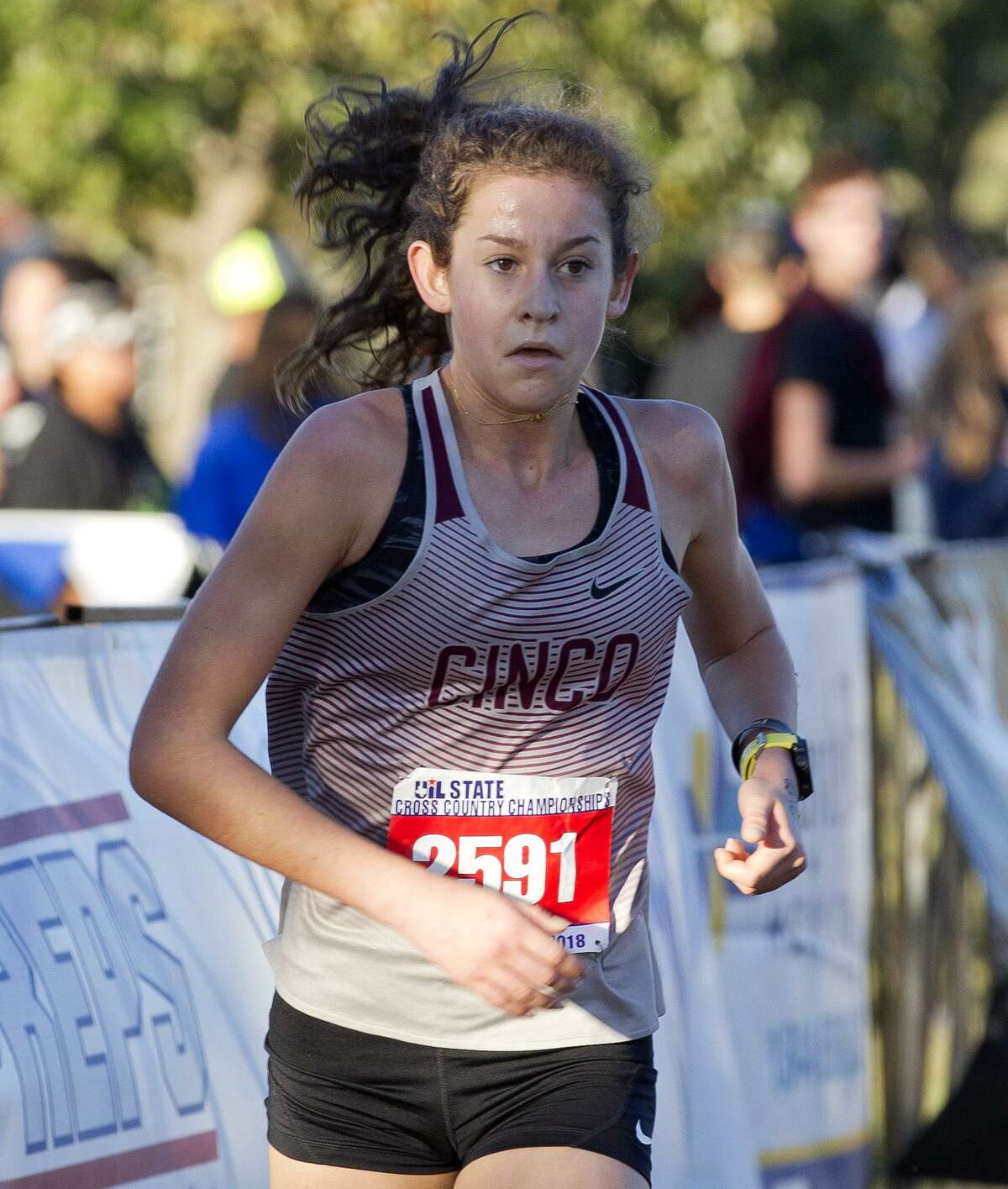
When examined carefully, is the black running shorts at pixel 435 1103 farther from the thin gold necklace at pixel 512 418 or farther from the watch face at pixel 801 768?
the thin gold necklace at pixel 512 418

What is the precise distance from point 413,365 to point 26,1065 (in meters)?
1.20

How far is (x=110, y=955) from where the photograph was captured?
3182 mm

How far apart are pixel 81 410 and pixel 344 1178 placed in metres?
5.42

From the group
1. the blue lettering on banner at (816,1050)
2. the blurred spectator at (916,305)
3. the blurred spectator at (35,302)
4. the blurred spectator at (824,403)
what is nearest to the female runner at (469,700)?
the blue lettering on banner at (816,1050)

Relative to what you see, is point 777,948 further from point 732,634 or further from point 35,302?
point 35,302

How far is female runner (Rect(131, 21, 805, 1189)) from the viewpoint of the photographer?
245 cm

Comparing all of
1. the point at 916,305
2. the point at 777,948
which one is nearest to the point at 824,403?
the point at 777,948

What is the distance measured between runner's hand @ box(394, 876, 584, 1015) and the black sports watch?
1.98ft

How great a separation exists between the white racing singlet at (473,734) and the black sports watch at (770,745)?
0.24m

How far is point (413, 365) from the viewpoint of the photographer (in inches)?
121

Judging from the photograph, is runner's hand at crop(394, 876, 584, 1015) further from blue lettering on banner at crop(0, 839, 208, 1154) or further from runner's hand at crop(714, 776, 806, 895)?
blue lettering on banner at crop(0, 839, 208, 1154)

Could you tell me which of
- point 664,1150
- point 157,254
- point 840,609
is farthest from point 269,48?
point 664,1150

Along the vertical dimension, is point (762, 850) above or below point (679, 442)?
below

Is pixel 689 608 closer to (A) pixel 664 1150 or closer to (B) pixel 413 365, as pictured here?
(B) pixel 413 365
